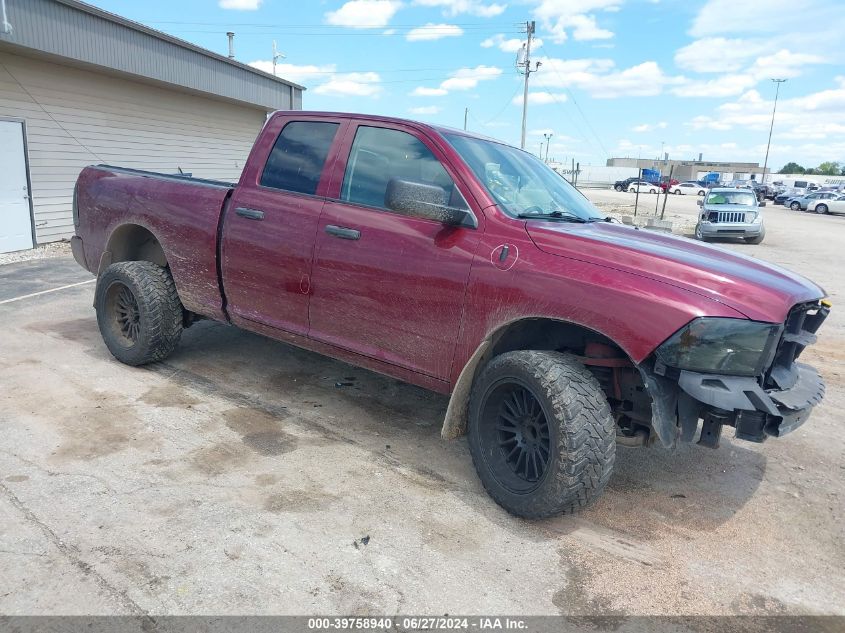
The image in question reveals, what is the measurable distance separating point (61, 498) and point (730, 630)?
3157 millimetres

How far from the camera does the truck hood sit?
9.27 feet

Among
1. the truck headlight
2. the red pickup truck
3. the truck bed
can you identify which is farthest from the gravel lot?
the truck headlight

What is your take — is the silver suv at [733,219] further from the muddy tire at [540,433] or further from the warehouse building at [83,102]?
the muddy tire at [540,433]

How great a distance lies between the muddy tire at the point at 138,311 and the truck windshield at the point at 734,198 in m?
19.4

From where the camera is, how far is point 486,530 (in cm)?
313

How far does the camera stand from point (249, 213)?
4355 mm

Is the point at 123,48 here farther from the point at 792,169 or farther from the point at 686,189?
the point at 792,169

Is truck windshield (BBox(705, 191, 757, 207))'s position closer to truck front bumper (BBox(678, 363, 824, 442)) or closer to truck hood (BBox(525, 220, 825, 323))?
truck hood (BBox(525, 220, 825, 323))

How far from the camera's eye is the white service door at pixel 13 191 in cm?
1106

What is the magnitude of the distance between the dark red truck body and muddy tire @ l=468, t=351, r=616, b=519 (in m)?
0.20

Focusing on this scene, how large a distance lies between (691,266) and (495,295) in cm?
95

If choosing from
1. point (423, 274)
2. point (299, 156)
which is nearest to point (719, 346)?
point (423, 274)

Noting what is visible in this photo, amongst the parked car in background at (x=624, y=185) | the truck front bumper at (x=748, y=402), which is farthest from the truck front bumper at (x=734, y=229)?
the parked car in background at (x=624, y=185)

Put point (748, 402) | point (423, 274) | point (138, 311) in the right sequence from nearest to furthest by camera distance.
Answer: point (748, 402) → point (423, 274) → point (138, 311)
